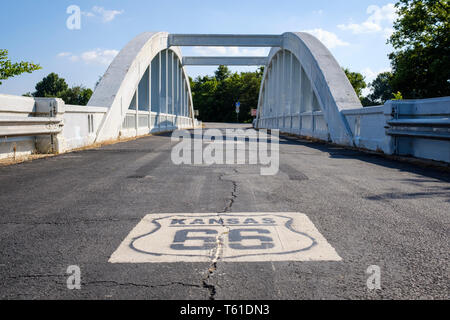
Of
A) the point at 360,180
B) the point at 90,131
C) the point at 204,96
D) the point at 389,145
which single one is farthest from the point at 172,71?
the point at 204,96

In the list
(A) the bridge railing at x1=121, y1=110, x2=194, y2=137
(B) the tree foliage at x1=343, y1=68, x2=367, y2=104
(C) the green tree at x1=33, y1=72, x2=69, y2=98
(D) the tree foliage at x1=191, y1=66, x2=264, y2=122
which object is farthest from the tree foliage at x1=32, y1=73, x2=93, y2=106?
(A) the bridge railing at x1=121, y1=110, x2=194, y2=137

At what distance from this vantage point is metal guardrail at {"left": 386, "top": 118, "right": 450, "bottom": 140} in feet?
26.7

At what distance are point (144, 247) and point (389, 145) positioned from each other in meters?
9.23

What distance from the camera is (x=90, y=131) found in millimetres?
13523

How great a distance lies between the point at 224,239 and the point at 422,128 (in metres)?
7.65

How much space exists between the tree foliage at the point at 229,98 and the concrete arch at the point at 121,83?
211 ft

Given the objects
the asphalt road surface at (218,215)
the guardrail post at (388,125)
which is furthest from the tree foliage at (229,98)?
the asphalt road surface at (218,215)

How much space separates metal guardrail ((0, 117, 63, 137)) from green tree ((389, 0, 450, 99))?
81.5 feet

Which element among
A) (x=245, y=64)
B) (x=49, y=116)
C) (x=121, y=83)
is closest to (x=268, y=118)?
(x=245, y=64)

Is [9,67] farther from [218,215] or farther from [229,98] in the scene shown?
[229,98]

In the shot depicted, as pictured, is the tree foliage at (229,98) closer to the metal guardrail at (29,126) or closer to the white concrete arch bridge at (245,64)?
the white concrete arch bridge at (245,64)

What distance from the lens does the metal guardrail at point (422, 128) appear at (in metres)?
8.14

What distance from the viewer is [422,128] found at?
358 inches
